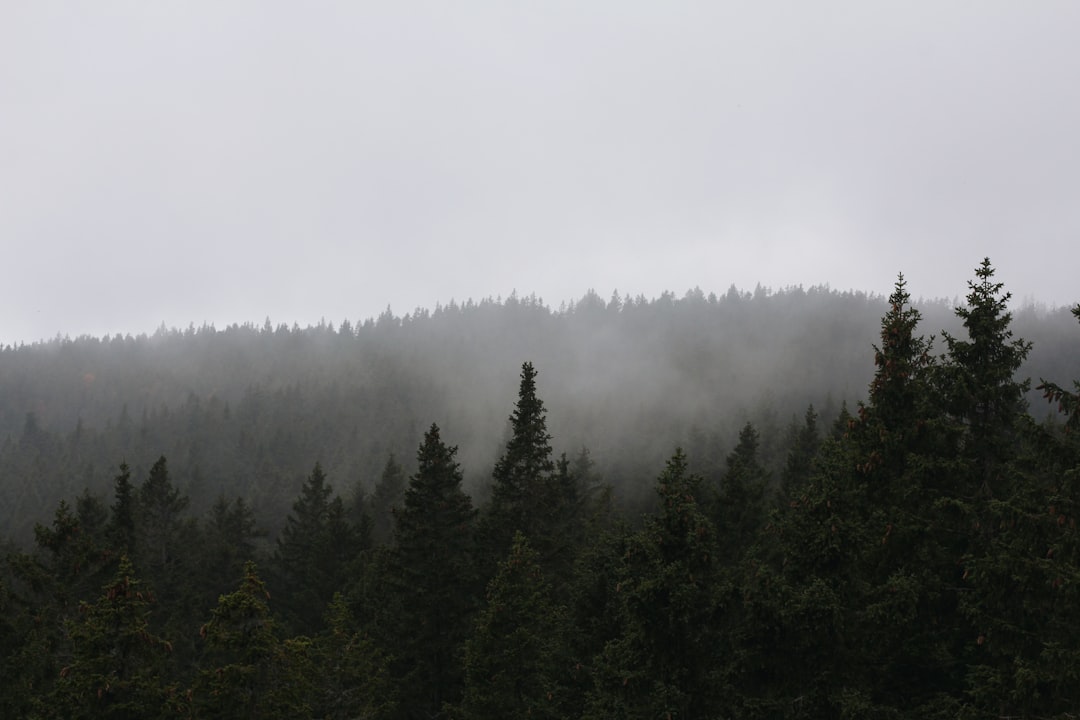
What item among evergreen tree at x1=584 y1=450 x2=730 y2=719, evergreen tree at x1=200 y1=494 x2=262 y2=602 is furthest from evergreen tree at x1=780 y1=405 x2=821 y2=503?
evergreen tree at x1=200 y1=494 x2=262 y2=602

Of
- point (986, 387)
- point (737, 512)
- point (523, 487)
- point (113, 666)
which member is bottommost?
point (113, 666)

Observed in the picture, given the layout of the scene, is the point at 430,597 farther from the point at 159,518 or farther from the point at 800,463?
the point at 159,518

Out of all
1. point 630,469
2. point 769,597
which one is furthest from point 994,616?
point 630,469

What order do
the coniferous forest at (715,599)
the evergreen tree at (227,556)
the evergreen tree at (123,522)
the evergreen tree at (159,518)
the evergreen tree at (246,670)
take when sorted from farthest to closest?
1. the evergreen tree at (227,556)
2. the evergreen tree at (159,518)
3. the evergreen tree at (123,522)
4. the evergreen tree at (246,670)
5. the coniferous forest at (715,599)

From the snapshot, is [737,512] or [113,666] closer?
[113,666]

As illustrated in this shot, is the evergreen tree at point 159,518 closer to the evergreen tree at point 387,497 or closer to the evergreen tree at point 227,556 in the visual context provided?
the evergreen tree at point 227,556

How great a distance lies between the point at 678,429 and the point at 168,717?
153m

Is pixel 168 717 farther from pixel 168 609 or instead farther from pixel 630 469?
pixel 630 469

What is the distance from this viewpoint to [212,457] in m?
159

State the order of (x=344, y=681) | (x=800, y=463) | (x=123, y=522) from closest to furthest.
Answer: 1. (x=344, y=681)
2. (x=123, y=522)
3. (x=800, y=463)

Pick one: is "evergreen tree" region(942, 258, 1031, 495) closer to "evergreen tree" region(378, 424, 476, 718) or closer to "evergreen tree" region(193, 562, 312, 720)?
"evergreen tree" region(193, 562, 312, 720)

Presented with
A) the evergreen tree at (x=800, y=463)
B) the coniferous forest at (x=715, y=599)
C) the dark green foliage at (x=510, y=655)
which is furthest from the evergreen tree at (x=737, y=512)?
the dark green foliage at (x=510, y=655)

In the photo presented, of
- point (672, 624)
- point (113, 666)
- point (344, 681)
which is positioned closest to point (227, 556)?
point (344, 681)

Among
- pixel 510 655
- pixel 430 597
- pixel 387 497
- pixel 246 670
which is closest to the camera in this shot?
pixel 246 670
